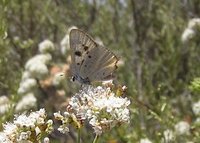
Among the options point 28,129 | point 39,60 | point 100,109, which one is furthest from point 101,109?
point 39,60

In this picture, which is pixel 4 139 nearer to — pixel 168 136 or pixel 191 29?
pixel 168 136

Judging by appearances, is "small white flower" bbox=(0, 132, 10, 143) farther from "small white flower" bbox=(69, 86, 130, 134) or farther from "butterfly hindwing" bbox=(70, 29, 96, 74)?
"butterfly hindwing" bbox=(70, 29, 96, 74)

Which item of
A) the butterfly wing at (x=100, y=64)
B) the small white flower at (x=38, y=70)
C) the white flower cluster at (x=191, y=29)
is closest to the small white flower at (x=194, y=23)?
the white flower cluster at (x=191, y=29)

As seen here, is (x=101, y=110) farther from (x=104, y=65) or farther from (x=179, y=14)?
(x=179, y=14)

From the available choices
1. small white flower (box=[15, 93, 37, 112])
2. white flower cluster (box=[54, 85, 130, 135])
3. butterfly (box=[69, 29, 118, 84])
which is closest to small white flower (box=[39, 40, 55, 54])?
small white flower (box=[15, 93, 37, 112])

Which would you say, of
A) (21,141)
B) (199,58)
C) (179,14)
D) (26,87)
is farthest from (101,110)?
(179,14)
